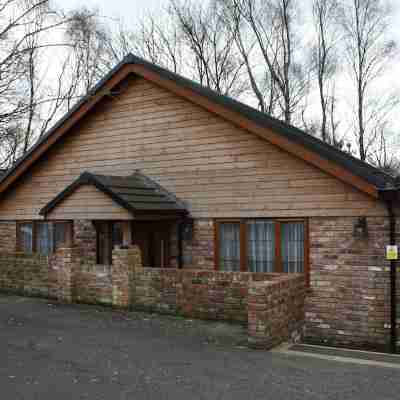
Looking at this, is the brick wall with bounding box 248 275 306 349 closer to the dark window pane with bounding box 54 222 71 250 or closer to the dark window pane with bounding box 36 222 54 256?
the dark window pane with bounding box 54 222 71 250

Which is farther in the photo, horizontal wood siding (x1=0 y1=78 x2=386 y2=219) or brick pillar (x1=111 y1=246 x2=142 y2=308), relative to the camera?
brick pillar (x1=111 y1=246 x2=142 y2=308)

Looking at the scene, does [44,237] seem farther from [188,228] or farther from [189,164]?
[189,164]

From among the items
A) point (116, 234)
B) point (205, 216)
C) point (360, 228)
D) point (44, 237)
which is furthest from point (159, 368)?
point (44, 237)

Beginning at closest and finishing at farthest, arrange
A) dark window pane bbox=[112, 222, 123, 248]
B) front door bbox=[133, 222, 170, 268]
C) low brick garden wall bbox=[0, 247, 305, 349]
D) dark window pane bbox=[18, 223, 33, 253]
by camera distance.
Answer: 1. low brick garden wall bbox=[0, 247, 305, 349]
2. front door bbox=[133, 222, 170, 268]
3. dark window pane bbox=[112, 222, 123, 248]
4. dark window pane bbox=[18, 223, 33, 253]

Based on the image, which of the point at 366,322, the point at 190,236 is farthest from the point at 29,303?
the point at 366,322

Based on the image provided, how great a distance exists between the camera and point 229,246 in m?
12.1

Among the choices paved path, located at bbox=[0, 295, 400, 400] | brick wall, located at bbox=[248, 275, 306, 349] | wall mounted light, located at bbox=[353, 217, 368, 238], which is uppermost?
wall mounted light, located at bbox=[353, 217, 368, 238]

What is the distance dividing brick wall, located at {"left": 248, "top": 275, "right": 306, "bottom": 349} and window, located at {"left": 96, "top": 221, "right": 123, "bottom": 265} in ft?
17.7

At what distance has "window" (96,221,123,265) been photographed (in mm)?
13773

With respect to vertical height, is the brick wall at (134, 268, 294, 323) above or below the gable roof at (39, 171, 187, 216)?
below

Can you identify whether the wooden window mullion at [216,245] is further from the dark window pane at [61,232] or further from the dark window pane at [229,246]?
the dark window pane at [61,232]

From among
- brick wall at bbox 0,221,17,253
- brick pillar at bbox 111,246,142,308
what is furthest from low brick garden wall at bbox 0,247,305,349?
brick wall at bbox 0,221,17,253

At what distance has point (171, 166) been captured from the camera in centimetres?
1305

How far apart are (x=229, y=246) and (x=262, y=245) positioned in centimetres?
86
